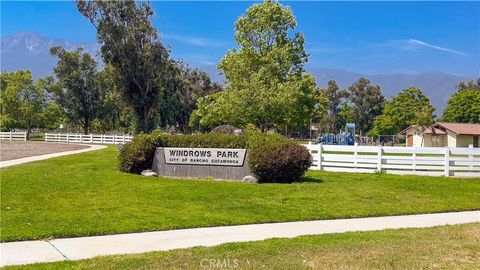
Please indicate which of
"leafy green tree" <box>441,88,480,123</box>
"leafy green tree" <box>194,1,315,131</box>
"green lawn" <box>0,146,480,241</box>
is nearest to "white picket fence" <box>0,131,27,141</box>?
"leafy green tree" <box>194,1,315,131</box>

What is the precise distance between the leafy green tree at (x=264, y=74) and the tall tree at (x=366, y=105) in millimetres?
76670

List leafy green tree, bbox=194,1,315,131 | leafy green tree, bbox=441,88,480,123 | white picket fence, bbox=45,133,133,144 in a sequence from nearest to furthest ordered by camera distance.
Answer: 1. leafy green tree, bbox=194,1,315,131
2. white picket fence, bbox=45,133,133,144
3. leafy green tree, bbox=441,88,480,123

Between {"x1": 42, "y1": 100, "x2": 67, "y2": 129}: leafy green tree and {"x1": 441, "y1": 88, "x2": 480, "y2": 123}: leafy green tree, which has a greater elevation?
{"x1": 441, "y1": 88, "x2": 480, "y2": 123}: leafy green tree

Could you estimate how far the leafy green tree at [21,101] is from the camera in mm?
70062

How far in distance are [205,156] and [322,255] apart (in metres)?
9.94

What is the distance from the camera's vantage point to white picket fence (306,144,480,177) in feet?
58.8

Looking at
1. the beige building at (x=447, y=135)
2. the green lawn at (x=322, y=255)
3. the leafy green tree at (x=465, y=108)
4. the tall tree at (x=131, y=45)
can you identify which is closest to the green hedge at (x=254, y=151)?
the green lawn at (x=322, y=255)

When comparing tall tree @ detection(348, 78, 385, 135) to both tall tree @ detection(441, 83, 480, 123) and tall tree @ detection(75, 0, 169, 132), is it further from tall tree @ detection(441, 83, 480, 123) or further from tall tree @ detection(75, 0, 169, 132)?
tall tree @ detection(75, 0, 169, 132)

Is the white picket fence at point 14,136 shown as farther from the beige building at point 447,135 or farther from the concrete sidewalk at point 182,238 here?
the concrete sidewalk at point 182,238

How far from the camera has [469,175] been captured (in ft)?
58.6

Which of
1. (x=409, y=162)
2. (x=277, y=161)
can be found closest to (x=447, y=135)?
(x=409, y=162)

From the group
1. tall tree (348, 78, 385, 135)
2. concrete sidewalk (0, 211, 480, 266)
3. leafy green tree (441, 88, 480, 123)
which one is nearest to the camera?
concrete sidewalk (0, 211, 480, 266)

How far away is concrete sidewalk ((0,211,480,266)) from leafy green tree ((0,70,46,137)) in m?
68.4

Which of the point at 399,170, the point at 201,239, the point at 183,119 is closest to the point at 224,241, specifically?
the point at 201,239
